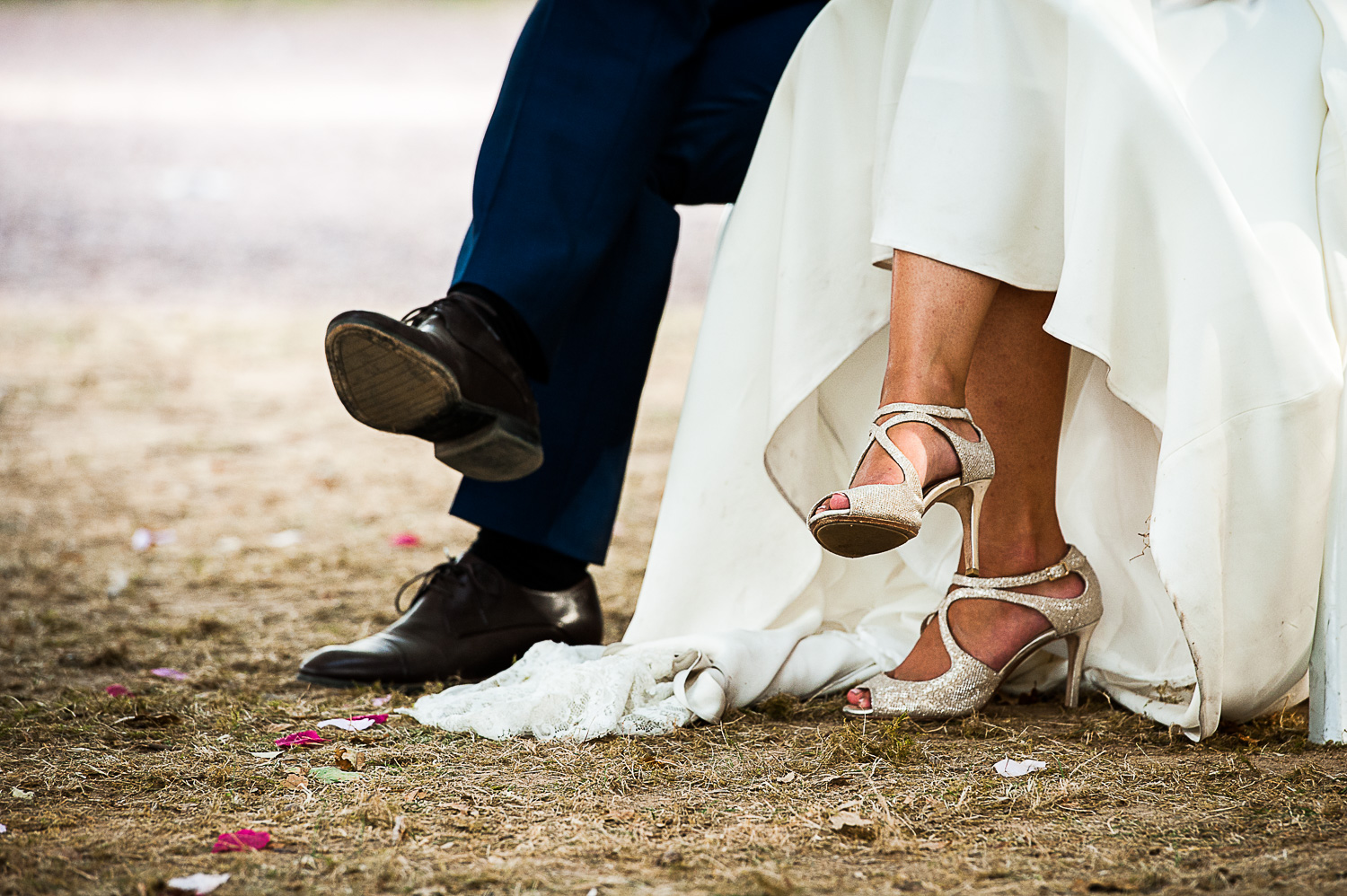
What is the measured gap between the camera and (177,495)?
265 cm

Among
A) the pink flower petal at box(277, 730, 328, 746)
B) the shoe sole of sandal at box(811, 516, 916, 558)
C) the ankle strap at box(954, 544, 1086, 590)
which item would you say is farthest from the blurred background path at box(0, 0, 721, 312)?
the shoe sole of sandal at box(811, 516, 916, 558)

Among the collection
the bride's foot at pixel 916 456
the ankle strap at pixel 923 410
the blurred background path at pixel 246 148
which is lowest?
the bride's foot at pixel 916 456

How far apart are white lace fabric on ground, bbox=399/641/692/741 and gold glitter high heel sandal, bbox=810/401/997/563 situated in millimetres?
280

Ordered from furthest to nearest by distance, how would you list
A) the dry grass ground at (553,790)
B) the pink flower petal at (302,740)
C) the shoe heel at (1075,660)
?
the shoe heel at (1075,660) < the pink flower petal at (302,740) < the dry grass ground at (553,790)

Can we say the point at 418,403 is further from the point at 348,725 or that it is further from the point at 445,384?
the point at 348,725

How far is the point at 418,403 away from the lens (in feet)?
4.08

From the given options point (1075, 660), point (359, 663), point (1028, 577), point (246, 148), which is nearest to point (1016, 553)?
point (1028, 577)

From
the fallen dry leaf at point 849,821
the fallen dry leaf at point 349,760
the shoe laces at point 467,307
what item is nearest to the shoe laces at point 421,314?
the shoe laces at point 467,307

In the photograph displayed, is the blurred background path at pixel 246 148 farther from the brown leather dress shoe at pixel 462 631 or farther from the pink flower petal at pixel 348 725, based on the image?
the pink flower petal at pixel 348 725

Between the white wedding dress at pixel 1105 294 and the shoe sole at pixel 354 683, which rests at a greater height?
the white wedding dress at pixel 1105 294

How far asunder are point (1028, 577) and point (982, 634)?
8cm

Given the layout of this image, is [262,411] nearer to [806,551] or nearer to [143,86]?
[806,551]

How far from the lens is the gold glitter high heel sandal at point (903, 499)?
1.02 meters

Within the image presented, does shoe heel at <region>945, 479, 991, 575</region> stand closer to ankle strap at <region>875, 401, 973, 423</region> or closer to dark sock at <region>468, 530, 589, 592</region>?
ankle strap at <region>875, 401, 973, 423</region>
